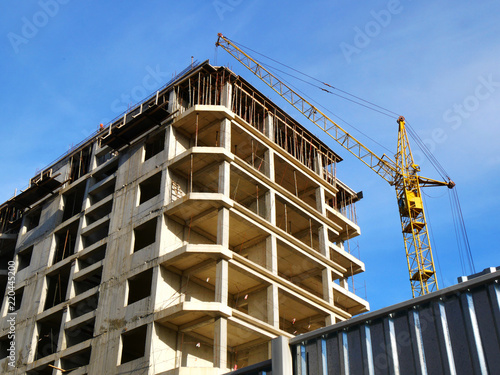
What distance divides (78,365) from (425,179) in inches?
1961

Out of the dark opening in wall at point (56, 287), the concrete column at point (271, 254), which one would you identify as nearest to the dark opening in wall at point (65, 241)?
the dark opening in wall at point (56, 287)

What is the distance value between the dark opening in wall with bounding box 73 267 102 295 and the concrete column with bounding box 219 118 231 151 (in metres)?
12.7

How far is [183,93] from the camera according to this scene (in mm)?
49844

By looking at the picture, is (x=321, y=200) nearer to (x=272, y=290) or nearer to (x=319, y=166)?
(x=319, y=166)

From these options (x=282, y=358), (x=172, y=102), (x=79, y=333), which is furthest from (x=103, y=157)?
(x=282, y=358)

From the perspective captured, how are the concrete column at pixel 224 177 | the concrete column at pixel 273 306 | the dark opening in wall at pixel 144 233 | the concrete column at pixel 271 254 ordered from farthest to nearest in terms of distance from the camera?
the dark opening in wall at pixel 144 233 → the concrete column at pixel 271 254 → the concrete column at pixel 224 177 → the concrete column at pixel 273 306

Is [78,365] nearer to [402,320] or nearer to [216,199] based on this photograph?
[216,199]

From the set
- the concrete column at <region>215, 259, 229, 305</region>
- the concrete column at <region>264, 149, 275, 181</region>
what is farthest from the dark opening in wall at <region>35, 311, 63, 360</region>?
the concrete column at <region>264, 149, 275, 181</region>

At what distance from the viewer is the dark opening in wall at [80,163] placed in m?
54.8

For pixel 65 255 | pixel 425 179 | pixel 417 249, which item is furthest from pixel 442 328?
pixel 425 179

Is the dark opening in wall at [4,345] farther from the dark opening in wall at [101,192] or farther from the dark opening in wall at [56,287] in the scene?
the dark opening in wall at [101,192]

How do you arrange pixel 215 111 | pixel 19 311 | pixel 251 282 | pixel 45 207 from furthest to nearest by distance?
pixel 45 207, pixel 19 311, pixel 215 111, pixel 251 282

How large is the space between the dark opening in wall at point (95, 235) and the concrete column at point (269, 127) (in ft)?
49.7

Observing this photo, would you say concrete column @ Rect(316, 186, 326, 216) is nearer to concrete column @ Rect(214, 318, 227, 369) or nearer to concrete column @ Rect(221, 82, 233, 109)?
concrete column @ Rect(221, 82, 233, 109)
